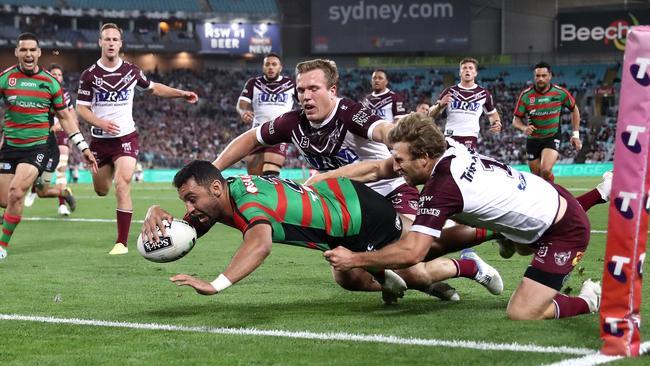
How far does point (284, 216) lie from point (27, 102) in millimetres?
6194

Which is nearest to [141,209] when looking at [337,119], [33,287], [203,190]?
[33,287]

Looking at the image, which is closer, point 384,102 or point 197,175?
point 197,175

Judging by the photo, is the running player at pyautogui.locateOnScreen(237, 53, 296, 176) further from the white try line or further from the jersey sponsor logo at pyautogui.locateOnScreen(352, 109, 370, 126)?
the white try line

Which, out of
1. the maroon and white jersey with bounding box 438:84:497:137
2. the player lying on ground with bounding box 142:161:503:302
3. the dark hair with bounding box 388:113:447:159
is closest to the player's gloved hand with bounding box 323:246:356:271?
the player lying on ground with bounding box 142:161:503:302

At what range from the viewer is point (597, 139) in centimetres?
4659

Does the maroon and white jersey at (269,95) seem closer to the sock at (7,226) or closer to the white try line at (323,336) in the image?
the sock at (7,226)

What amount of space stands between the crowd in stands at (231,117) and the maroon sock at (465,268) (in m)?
37.5

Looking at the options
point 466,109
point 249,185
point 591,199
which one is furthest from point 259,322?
point 466,109

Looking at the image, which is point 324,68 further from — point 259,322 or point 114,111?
point 114,111

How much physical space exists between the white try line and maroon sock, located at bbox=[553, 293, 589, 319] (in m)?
1.04

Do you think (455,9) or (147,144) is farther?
(455,9)

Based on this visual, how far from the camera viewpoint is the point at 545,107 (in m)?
17.0

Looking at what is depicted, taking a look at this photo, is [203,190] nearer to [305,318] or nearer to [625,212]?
[305,318]

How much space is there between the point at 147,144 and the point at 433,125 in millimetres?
46300
